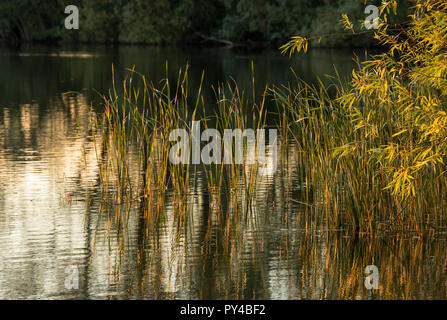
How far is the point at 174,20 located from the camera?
63562 mm

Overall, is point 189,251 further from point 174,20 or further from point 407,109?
point 174,20

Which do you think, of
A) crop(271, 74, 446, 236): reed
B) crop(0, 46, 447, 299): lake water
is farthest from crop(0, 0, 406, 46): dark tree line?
crop(271, 74, 446, 236): reed

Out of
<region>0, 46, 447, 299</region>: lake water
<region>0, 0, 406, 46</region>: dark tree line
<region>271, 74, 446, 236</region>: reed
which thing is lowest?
<region>0, 46, 447, 299</region>: lake water

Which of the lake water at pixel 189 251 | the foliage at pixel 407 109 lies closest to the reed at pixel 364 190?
the foliage at pixel 407 109

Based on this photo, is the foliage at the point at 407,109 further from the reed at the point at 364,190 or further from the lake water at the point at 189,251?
the lake water at the point at 189,251

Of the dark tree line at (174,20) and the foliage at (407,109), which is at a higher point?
the dark tree line at (174,20)

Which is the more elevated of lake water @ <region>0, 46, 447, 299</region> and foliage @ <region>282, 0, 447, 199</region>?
foliage @ <region>282, 0, 447, 199</region>

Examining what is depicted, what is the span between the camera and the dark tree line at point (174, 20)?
186 feet

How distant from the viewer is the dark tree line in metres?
56.8

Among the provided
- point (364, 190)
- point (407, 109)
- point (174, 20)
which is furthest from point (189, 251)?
point (174, 20)

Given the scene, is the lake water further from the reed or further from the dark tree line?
the dark tree line

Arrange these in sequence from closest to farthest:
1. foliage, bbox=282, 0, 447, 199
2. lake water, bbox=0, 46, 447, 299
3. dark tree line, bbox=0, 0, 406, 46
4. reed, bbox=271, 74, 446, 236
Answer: lake water, bbox=0, 46, 447, 299 < foliage, bbox=282, 0, 447, 199 < reed, bbox=271, 74, 446, 236 < dark tree line, bbox=0, 0, 406, 46
